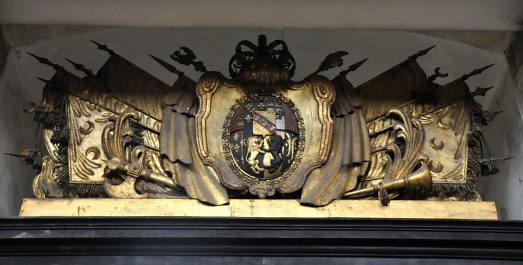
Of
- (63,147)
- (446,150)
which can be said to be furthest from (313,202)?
(63,147)

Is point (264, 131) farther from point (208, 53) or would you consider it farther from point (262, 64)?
point (208, 53)

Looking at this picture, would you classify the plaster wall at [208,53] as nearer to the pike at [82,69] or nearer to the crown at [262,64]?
the pike at [82,69]

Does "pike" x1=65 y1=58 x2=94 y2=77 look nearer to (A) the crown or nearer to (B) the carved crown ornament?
(B) the carved crown ornament

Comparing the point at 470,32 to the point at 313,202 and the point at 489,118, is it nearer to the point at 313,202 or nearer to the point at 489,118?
the point at 489,118

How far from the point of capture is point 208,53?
609 cm

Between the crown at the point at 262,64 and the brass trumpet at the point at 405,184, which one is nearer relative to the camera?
the brass trumpet at the point at 405,184

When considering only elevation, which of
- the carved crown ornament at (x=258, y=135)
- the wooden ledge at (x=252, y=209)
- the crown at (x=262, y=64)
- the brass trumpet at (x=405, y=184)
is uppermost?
the crown at (x=262, y=64)

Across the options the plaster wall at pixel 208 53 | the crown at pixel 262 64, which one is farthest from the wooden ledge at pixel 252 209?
the plaster wall at pixel 208 53

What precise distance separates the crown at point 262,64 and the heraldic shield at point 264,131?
0.04m

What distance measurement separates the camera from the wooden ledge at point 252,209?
505 cm

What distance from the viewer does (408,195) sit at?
17.1 feet

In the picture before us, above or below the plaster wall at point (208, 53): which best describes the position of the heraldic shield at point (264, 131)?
below

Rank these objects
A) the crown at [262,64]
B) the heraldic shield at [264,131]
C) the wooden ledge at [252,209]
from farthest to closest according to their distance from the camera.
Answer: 1. the crown at [262,64]
2. the heraldic shield at [264,131]
3. the wooden ledge at [252,209]

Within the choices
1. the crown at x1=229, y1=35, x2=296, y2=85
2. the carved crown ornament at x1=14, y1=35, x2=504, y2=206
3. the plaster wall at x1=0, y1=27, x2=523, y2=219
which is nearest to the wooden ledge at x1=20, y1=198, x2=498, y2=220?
the carved crown ornament at x1=14, y1=35, x2=504, y2=206
